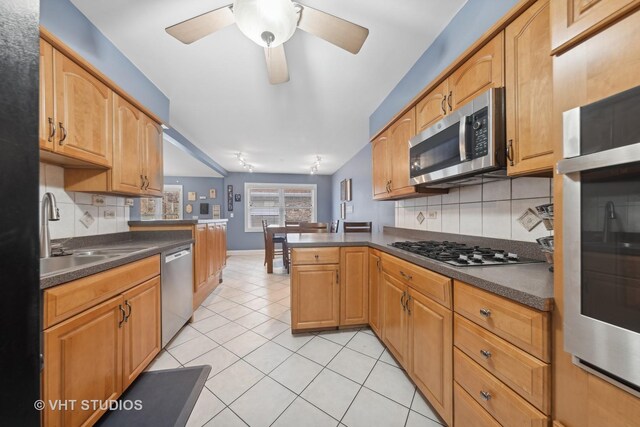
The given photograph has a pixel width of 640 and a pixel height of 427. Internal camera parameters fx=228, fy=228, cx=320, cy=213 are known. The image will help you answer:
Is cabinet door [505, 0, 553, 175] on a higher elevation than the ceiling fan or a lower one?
lower

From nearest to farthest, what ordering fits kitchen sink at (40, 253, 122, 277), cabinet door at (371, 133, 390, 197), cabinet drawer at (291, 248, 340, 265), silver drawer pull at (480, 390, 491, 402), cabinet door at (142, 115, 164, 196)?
silver drawer pull at (480, 390, 491, 402), kitchen sink at (40, 253, 122, 277), cabinet drawer at (291, 248, 340, 265), cabinet door at (142, 115, 164, 196), cabinet door at (371, 133, 390, 197)

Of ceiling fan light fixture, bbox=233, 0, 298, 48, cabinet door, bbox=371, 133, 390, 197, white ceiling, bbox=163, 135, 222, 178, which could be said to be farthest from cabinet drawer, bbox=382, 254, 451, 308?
white ceiling, bbox=163, 135, 222, 178

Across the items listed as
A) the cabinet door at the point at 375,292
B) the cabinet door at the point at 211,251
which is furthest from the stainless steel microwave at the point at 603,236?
the cabinet door at the point at 211,251

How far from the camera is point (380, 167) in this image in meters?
2.38

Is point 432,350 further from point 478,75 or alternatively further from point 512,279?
point 478,75

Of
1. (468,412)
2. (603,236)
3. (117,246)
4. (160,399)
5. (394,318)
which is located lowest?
(160,399)

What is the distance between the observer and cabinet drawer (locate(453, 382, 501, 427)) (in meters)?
0.88

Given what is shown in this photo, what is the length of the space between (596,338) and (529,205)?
847 mm

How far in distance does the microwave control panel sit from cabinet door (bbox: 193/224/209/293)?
8.92ft

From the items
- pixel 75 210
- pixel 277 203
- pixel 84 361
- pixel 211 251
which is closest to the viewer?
pixel 84 361

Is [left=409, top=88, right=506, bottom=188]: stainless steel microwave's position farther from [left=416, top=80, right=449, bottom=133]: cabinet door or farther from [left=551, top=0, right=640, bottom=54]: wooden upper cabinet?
[left=551, top=0, right=640, bottom=54]: wooden upper cabinet

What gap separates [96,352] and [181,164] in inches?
173

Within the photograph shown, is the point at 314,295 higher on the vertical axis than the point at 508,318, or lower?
lower

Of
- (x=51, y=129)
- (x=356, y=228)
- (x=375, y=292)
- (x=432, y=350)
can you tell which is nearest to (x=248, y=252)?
(x=356, y=228)
